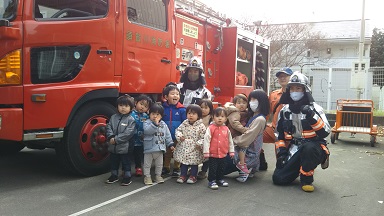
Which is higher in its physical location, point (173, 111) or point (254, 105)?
point (254, 105)

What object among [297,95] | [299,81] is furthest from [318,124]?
[299,81]

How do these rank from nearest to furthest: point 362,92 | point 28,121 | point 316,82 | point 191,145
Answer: point 28,121, point 191,145, point 362,92, point 316,82

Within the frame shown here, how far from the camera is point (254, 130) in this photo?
494 cm

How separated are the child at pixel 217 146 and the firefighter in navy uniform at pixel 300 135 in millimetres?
770

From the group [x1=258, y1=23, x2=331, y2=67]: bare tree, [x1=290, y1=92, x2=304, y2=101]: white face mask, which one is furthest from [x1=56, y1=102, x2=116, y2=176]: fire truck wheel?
[x1=258, y1=23, x2=331, y2=67]: bare tree

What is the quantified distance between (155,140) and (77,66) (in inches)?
51.6

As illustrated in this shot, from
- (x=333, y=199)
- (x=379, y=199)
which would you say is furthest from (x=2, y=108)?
(x=379, y=199)

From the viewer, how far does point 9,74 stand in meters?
4.00

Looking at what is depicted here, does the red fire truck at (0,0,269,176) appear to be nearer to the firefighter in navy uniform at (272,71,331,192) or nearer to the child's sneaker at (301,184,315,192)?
the firefighter in navy uniform at (272,71,331,192)

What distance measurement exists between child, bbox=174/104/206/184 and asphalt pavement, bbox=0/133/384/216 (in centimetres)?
27

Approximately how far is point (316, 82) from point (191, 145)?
12.6 meters

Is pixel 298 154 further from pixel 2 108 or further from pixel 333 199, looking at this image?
pixel 2 108

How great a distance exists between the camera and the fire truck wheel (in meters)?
4.54

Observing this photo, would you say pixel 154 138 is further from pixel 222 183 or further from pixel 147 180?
pixel 222 183
